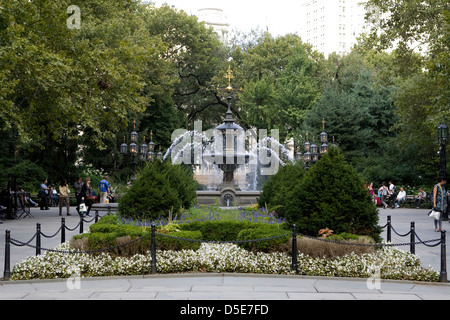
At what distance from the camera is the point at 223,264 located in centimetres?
1043

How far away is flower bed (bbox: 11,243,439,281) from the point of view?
10.0m

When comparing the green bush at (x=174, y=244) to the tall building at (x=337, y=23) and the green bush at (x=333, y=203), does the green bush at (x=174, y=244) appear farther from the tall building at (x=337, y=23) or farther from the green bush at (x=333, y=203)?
the tall building at (x=337, y=23)

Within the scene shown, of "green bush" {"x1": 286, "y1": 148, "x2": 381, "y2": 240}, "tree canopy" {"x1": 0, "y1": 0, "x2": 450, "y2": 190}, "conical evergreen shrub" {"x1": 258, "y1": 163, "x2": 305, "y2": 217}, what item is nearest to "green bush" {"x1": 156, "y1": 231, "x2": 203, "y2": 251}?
"green bush" {"x1": 286, "y1": 148, "x2": 381, "y2": 240}

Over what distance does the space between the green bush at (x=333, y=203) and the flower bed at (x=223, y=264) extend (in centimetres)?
92

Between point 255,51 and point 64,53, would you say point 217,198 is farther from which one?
point 255,51

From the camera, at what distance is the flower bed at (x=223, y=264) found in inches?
396

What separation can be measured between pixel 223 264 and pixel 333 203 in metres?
2.71

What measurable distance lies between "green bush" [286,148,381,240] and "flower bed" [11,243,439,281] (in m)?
0.92

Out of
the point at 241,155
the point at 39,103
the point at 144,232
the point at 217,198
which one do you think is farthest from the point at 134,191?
the point at 241,155

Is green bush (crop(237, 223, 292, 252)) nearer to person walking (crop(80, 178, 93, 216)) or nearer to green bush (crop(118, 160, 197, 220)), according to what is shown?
green bush (crop(118, 160, 197, 220))

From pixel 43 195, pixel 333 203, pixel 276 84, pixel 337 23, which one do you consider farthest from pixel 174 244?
pixel 337 23

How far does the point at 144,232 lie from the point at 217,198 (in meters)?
14.6

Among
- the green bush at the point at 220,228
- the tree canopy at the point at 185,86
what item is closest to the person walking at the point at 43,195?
the tree canopy at the point at 185,86

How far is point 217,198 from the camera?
25766 mm
